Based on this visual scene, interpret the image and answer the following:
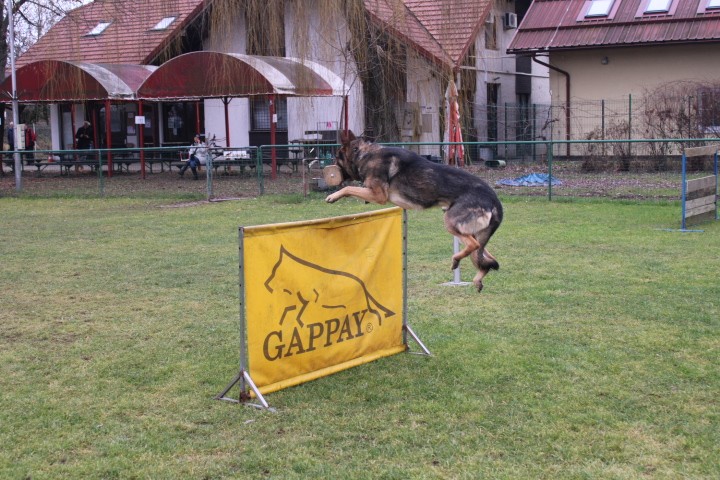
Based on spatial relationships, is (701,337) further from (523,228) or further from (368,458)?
(523,228)

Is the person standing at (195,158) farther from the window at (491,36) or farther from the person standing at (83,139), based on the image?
the window at (491,36)

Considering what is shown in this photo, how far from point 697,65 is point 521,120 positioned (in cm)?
650

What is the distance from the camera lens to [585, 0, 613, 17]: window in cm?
2855

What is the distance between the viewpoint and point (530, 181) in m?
21.5

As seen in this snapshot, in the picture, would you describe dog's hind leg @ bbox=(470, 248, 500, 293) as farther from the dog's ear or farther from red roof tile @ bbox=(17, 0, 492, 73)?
red roof tile @ bbox=(17, 0, 492, 73)

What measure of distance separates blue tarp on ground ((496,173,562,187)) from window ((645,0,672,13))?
957cm

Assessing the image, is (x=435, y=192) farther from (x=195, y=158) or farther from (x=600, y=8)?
(x=600, y=8)

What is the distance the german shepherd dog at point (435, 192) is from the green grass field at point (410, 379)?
1216 millimetres

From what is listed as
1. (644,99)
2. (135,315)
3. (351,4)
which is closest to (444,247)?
(135,315)

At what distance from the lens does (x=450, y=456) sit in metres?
5.30

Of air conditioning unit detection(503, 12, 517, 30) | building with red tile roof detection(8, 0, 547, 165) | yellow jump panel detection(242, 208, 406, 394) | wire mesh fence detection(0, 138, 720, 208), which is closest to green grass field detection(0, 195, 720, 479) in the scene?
yellow jump panel detection(242, 208, 406, 394)

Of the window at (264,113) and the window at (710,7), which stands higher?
the window at (710,7)

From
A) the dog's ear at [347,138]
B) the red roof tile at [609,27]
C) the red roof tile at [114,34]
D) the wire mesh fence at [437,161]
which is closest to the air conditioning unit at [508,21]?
the red roof tile at [609,27]

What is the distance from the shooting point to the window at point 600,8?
2855cm
